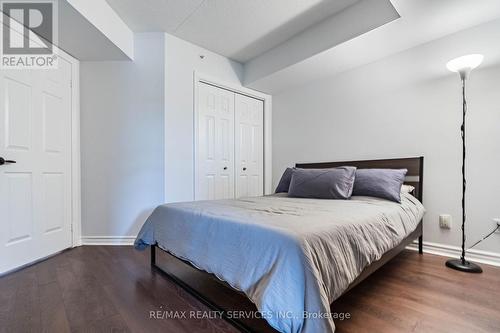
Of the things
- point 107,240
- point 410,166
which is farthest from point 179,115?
point 410,166

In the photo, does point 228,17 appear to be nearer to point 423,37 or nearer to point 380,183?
point 423,37

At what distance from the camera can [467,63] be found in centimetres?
196

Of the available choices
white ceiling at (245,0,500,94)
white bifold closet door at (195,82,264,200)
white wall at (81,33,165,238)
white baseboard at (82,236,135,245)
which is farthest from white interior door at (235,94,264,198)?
white baseboard at (82,236,135,245)

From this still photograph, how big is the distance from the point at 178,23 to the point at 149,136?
1307 millimetres

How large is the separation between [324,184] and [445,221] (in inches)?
49.0

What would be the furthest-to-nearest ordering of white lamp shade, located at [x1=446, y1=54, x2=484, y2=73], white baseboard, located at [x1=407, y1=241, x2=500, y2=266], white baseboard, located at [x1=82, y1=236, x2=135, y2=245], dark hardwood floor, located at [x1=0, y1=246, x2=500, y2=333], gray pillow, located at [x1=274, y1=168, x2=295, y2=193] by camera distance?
gray pillow, located at [x1=274, y1=168, x2=295, y2=193], white baseboard, located at [x1=82, y1=236, x2=135, y2=245], white baseboard, located at [x1=407, y1=241, x2=500, y2=266], white lamp shade, located at [x1=446, y1=54, x2=484, y2=73], dark hardwood floor, located at [x1=0, y1=246, x2=500, y2=333]

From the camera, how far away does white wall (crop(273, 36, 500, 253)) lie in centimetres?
213

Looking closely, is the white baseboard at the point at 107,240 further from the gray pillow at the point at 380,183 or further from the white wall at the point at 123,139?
the gray pillow at the point at 380,183

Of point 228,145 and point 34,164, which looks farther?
point 228,145

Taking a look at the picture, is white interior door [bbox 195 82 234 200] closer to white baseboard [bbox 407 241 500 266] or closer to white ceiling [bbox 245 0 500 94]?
white ceiling [bbox 245 0 500 94]

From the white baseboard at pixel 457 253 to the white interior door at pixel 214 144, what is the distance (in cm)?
240

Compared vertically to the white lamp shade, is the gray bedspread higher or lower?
lower

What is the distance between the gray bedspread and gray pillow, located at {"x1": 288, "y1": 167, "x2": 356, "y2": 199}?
50cm

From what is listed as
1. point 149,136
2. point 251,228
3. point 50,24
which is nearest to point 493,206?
point 251,228
